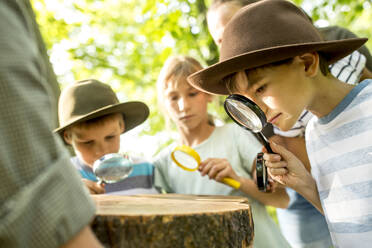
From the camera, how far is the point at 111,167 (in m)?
2.47

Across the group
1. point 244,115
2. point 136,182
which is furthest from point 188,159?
point 244,115

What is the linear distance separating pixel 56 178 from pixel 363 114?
1.61 m

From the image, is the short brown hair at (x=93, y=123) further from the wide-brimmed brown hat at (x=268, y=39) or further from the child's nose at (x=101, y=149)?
the wide-brimmed brown hat at (x=268, y=39)

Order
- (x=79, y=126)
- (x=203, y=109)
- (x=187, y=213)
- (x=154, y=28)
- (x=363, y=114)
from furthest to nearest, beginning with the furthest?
(x=154, y=28)
(x=203, y=109)
(x=79, y=126)
(x=363, y=114)
(x=187, y=213)

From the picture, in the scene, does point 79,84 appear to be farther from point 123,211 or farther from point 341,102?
point 341,102

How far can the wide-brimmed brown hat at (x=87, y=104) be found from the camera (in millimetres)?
2836

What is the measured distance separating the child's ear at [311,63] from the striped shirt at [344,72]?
0.67m

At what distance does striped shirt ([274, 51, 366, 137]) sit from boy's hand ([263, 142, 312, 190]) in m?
0.52

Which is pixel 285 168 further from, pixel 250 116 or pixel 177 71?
pixel 177 71

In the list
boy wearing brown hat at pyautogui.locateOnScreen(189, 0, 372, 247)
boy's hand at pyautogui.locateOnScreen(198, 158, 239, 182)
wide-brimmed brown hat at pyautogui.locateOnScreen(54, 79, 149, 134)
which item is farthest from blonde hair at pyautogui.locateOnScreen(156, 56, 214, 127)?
boy wearing brown hat at pyautogui.locateOnScreen(189, 0, 372, 247)

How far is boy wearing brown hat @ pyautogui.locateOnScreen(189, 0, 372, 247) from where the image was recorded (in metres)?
1.76

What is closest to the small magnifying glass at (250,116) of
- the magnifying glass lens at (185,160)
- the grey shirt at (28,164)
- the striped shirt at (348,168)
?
the striped shirt at (348,168)

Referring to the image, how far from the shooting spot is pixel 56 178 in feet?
2.71

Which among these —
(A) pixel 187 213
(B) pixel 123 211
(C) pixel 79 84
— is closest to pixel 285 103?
(A) pixel 187 213
